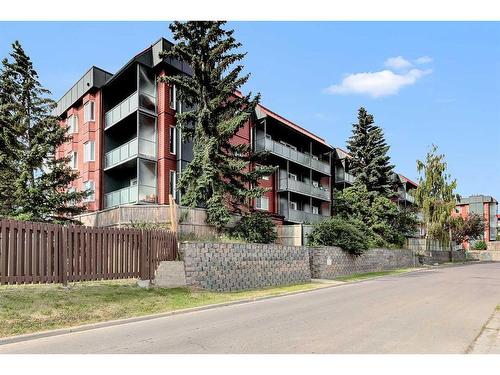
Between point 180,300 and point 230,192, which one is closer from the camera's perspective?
point 180,300

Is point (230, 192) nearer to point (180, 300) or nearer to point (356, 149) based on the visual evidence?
point (180, 300)

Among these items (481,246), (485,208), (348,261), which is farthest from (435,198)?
(485,208)

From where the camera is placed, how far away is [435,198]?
163 feet

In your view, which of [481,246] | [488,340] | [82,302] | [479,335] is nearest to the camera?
[488,340]

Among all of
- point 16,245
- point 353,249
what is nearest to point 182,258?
point 16,245

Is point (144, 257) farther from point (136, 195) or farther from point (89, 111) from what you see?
point (89, 111)

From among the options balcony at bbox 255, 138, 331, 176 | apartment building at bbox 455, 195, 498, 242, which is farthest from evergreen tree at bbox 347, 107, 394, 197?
apartment building at bbox 455, 195, 498, 242

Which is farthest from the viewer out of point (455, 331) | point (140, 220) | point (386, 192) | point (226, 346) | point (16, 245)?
point (386, 192)

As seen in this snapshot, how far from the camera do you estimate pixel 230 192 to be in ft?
76.5

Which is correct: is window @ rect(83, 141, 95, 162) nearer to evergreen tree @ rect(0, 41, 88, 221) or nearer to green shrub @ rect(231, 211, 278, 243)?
evergreen tree @ rect(0, 41, 88, 221)

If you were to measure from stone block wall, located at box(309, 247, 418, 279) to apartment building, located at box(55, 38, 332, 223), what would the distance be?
7.27m

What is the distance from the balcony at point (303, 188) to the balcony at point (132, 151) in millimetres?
13688

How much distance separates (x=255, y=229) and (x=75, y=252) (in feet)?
36.2

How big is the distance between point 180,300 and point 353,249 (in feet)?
57.1
